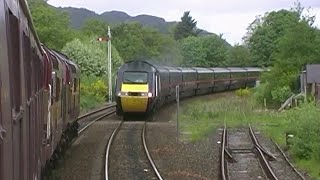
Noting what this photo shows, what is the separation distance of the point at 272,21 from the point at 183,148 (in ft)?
288

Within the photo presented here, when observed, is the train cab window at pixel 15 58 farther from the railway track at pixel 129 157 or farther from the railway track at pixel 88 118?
the railway track at pixel 88 118

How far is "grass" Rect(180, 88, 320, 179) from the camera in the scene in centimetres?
1953

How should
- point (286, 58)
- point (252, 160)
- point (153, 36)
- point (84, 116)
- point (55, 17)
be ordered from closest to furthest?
point (252, 160), point (84, 116), point (286, 58), point (55, 17), point (153, 36)

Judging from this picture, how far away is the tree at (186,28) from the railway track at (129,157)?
134227 millimetres

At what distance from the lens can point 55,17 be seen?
6944 cm

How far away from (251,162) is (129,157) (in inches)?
138

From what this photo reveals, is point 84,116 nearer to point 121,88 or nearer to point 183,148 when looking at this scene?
point 121,88

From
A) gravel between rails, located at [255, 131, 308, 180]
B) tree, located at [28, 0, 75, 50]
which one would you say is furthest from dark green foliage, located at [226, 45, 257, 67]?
gravel between rails, located at [255, 131, 308, 180]

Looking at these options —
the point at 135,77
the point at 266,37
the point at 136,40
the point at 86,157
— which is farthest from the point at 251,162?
the point at 136,40

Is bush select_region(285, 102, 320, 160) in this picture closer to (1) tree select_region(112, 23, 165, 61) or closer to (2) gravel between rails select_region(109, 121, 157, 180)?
(2) gravel between rails select_region(109, 121, 157, 180)

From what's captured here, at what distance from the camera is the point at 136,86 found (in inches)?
1326

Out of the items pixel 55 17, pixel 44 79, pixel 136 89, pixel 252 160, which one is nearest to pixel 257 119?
pixel 136 89

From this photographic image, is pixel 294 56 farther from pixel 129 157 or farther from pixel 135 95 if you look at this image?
pixel 129 157

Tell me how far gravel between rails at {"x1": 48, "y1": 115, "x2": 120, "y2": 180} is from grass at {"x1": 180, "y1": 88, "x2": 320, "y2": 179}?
3.55 meters
